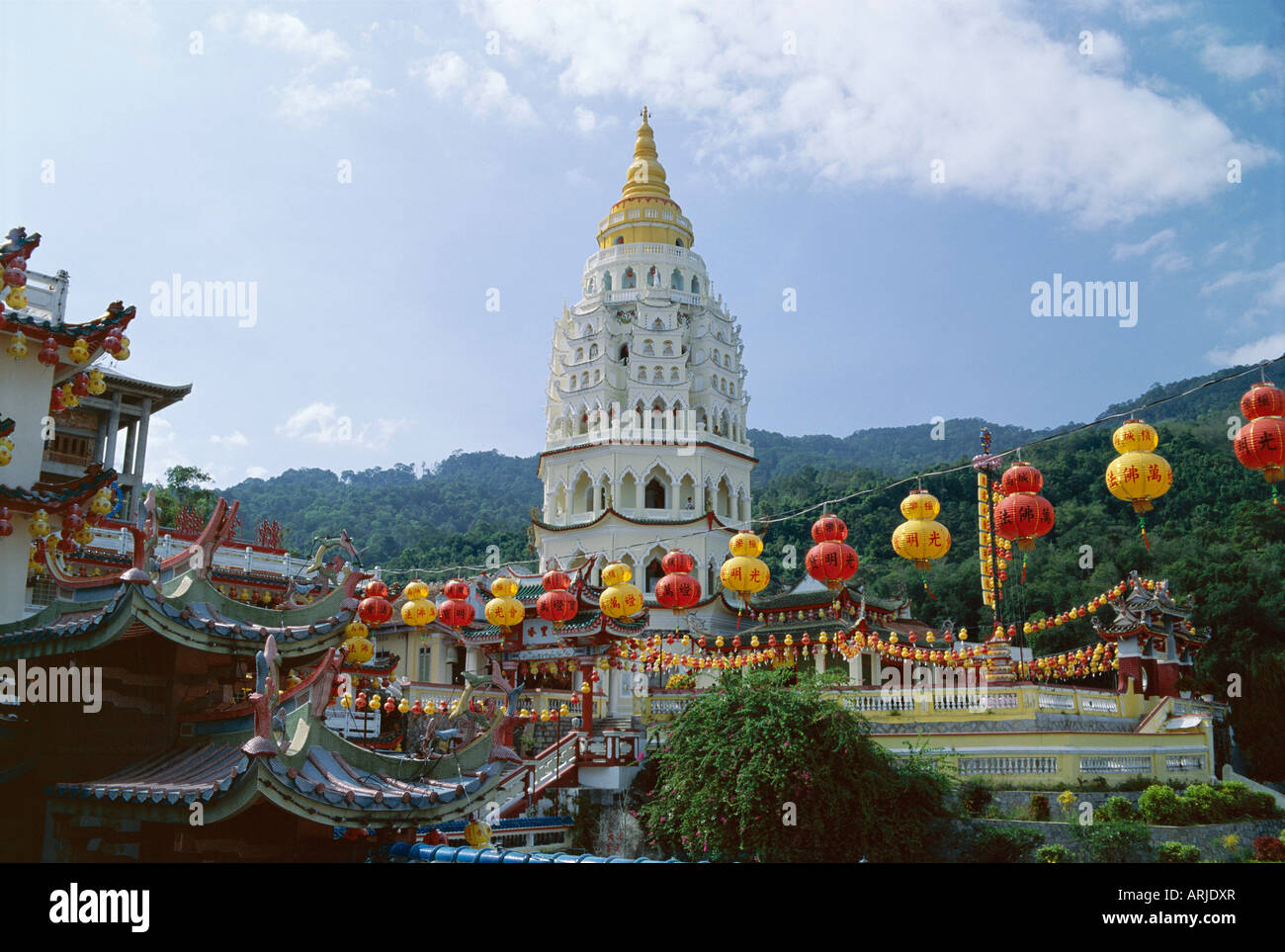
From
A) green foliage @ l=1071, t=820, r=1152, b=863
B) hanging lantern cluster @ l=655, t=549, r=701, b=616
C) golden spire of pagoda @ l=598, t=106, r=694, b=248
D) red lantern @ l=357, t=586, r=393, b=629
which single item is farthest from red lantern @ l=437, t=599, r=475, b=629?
golden spire of pagoda @ l=598, t=106, r=694, b=248

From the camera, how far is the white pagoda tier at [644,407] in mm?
40500

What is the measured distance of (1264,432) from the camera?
1198 centimetres

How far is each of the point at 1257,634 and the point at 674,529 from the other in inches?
841

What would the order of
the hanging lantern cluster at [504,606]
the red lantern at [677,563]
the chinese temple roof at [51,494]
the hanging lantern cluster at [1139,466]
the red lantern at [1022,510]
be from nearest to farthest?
the hanging lantern cluster at [1139,466]
the chinese temple roof at [51,494]
the red lantern at [1022,510]
the red lantern at [677,563]
the hanging lantern cluster at [504,606]

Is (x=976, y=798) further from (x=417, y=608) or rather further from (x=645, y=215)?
(x=645, y=215)

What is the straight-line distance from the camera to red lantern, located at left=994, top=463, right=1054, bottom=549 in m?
15.8

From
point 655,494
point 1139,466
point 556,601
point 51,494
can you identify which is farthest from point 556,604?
point 655,494

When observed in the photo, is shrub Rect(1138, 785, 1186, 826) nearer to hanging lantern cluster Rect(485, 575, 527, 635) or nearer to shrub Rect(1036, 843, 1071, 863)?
shrub Rect(1036, 843, 1071, 863)

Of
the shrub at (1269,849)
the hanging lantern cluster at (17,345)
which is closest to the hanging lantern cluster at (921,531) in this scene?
the shrub at (1269,849)

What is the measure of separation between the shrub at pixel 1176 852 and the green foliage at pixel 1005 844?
1.88m

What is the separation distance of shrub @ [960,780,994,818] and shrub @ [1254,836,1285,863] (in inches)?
171

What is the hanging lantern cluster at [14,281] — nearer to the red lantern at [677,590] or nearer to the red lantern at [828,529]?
the red lantern at [677,590]
